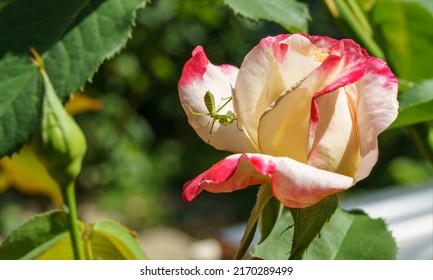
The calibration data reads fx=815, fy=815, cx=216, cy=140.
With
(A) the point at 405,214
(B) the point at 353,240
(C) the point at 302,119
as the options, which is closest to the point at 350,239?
(B) the point at 353,240

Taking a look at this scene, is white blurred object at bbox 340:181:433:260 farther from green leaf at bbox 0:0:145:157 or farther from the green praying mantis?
the green praying mantis

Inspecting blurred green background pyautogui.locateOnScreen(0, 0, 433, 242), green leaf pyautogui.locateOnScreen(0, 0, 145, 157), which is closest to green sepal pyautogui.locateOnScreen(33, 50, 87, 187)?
green leaf pyautogui.locateOnScreen(0, 0, 145, 157)

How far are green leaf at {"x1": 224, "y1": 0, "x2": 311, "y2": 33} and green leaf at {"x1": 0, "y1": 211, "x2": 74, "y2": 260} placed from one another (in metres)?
0.23

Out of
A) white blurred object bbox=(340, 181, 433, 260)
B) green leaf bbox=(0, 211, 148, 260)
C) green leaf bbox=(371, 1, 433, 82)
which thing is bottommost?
white blurred object bbox=(340, 181, 433, 260)

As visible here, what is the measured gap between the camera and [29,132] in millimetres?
621

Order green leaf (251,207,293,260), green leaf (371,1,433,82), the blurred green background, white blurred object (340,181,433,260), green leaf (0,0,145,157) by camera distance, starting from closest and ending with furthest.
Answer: green leaf (251,207,293,260) → green leaf (0,0,145,157) → green leaf (371,1,433,82) → white blurred object (340,181,433,260) → the blurred green background

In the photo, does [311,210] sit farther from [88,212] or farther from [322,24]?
[88,212]

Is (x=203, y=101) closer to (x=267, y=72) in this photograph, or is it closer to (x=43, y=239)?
(x=267, y=72)

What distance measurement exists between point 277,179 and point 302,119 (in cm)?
5

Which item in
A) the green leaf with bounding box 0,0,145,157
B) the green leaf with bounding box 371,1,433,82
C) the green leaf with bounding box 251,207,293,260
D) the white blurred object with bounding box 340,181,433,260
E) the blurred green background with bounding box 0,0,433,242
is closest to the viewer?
the green leaf with bounding box 251,207,293,260

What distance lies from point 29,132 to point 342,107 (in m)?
0.28

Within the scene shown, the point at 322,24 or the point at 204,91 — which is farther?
the point at 322,24

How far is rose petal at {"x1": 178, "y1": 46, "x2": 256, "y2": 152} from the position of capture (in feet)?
1.53
